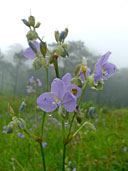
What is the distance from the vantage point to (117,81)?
39.6 meters

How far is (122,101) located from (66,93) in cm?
3401

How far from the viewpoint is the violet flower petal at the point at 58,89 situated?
0.88m

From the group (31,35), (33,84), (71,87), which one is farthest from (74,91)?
(33,84)

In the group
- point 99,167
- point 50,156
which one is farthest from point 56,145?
point 99,167

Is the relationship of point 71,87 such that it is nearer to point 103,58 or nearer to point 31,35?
point 103,58

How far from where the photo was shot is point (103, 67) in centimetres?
99

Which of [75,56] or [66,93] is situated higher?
[75,56]

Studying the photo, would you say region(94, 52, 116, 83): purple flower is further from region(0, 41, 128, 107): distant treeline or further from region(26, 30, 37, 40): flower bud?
region(0, 41, 128, 107): distant treeline

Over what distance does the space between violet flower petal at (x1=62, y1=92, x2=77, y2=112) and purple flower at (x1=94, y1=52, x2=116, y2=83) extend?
0.53 ft

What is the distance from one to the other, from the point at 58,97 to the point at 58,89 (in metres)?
0.04

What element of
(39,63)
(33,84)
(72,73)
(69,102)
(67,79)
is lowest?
(69,102)

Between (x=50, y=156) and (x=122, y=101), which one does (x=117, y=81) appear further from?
(x=50, y=156)

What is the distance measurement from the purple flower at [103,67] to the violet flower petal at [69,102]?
6.4 inches

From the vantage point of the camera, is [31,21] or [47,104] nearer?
[47,104]
